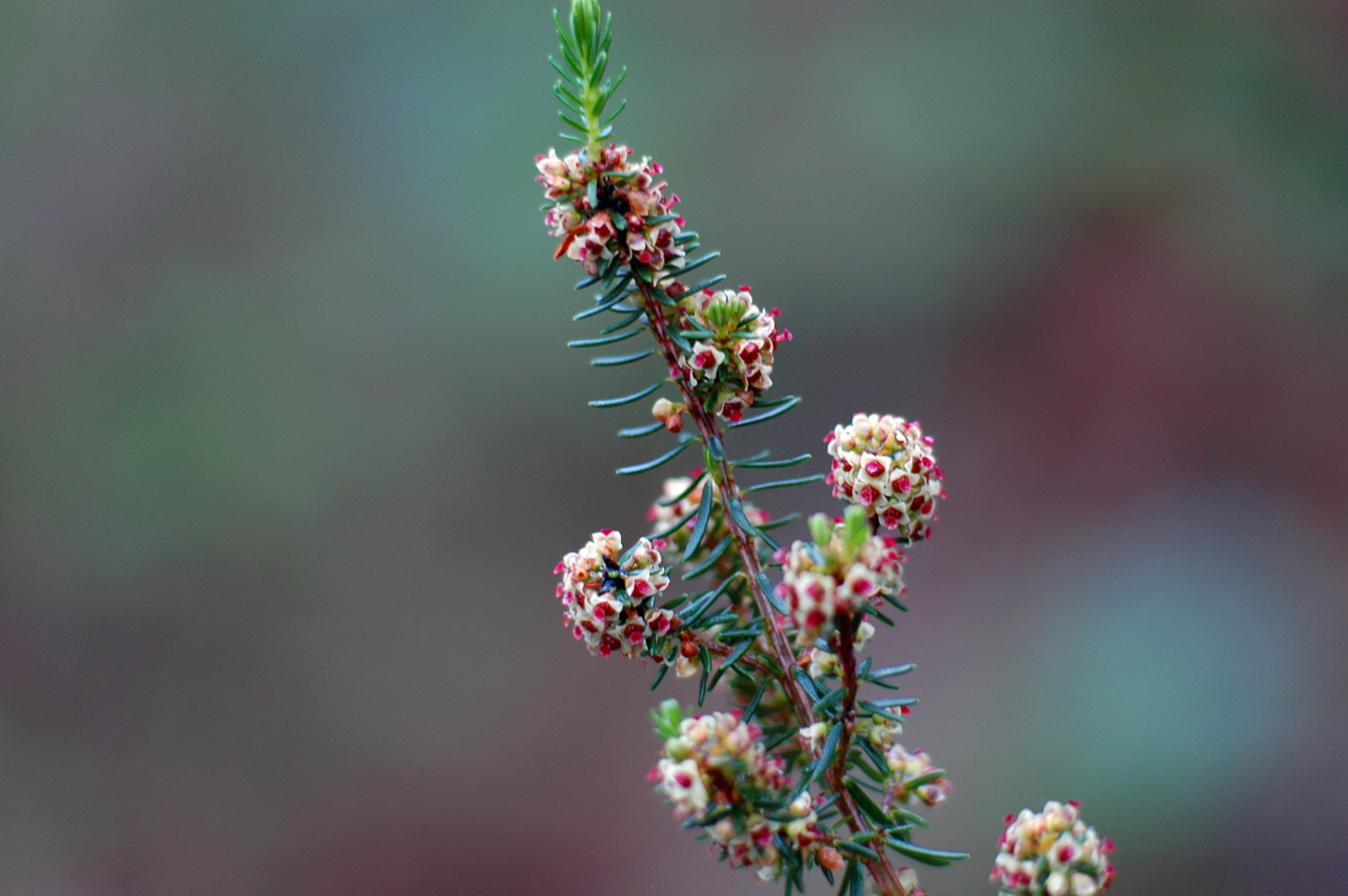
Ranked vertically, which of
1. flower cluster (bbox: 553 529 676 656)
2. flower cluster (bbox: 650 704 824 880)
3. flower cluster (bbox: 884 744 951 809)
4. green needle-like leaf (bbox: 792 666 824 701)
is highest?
flower cluster (bbox: 553 529 676 656)

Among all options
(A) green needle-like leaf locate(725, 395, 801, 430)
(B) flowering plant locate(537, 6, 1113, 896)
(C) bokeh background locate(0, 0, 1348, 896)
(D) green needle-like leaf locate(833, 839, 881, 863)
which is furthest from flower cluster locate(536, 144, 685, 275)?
(C) bokeh background locate(0, 0, 1348, 896)

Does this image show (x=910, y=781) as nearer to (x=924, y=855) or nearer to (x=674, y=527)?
(x=924, y=855)

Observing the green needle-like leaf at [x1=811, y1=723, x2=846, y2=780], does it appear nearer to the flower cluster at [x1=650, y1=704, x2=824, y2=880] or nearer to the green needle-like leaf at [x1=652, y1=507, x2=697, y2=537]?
the flower cluster at [x1=650, y1=704, x2=824, y2=880]

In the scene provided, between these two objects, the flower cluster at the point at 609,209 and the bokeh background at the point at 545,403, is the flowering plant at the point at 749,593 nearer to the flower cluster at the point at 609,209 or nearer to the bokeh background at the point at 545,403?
the flower cluster at the point at 609,209

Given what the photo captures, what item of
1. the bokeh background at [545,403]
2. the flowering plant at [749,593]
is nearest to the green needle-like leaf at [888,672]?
the flowering plant at [749,593]

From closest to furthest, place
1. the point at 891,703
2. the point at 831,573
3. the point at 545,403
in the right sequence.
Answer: the point at 831,573, the point at 891,703, the point at 545,403

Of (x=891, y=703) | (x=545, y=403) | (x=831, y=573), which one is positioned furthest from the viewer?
(x=545, y=403)

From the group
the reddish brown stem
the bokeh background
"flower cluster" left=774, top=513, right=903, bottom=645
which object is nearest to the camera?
"flower cluster" left=774, top=513, right=903, bottom=645

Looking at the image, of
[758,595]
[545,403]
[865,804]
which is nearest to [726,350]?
[758,595]
